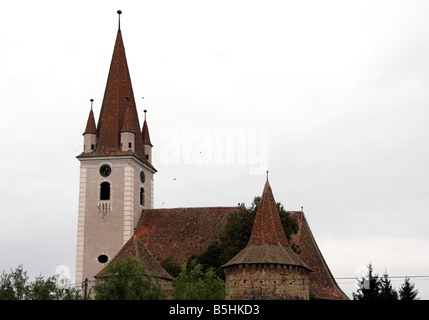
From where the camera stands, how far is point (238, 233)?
46406mm

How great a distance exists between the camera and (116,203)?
175ft

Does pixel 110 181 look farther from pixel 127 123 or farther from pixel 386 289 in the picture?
pixel 386 289

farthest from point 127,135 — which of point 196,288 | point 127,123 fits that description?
point 196,288

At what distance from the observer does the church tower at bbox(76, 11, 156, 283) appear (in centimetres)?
5266

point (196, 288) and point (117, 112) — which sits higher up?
point (117, 112)

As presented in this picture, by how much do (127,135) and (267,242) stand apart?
720 inches

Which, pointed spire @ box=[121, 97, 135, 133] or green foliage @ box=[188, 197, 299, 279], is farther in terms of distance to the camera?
pointed spire @ box=[121, 97, 135, 133]

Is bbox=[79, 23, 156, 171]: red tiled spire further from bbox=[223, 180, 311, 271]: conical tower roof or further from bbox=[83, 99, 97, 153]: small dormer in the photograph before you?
bbox=[223, 180, 311, 271]: conical tower roof

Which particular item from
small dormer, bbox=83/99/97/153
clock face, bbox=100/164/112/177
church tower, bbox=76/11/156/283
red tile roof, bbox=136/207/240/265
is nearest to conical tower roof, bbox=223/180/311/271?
red tile roof, bbox=136/207/240/265

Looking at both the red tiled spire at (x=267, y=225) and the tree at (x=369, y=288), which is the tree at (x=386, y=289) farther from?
the red tiled spire at (x=267, y=225)
